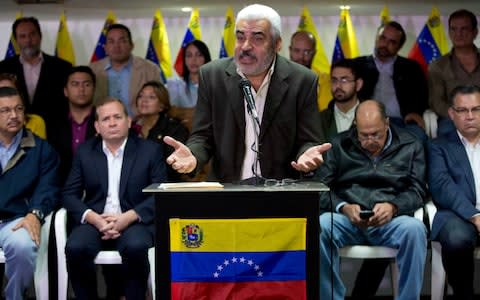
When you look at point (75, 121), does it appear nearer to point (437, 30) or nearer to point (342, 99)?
point (342, 99)

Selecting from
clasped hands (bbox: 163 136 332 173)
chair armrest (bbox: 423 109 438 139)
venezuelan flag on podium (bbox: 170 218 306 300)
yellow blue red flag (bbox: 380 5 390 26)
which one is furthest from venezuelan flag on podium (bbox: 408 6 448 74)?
venezuelan flag on podium (bbox: 170 218 306 300)

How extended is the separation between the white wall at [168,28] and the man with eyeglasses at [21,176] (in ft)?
5.31

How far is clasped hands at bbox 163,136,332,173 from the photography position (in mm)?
2621

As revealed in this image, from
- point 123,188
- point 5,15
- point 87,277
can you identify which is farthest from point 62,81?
point 87,277

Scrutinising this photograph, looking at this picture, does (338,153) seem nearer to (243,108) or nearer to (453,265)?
(453,265)

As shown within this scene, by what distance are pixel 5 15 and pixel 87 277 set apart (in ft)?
9.11

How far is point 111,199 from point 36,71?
5.33 feet

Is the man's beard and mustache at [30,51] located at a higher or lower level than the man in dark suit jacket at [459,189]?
higher

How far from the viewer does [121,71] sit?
5.43 meters

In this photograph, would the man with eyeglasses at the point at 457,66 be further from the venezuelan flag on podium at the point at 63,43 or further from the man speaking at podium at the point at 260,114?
the venezuelan flag on podium at the point at 63,43

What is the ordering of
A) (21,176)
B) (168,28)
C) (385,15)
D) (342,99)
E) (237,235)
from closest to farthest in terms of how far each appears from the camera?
1. (237,235)
2. (21,176)
3. (342,99)
4. (385,15)
5. (168,28)

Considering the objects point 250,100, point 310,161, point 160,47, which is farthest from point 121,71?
point 310,161

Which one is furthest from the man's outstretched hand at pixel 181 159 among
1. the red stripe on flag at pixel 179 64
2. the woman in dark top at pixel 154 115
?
the red stripe on flag at pixel 179 64

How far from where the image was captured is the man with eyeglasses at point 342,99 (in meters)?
4.82
